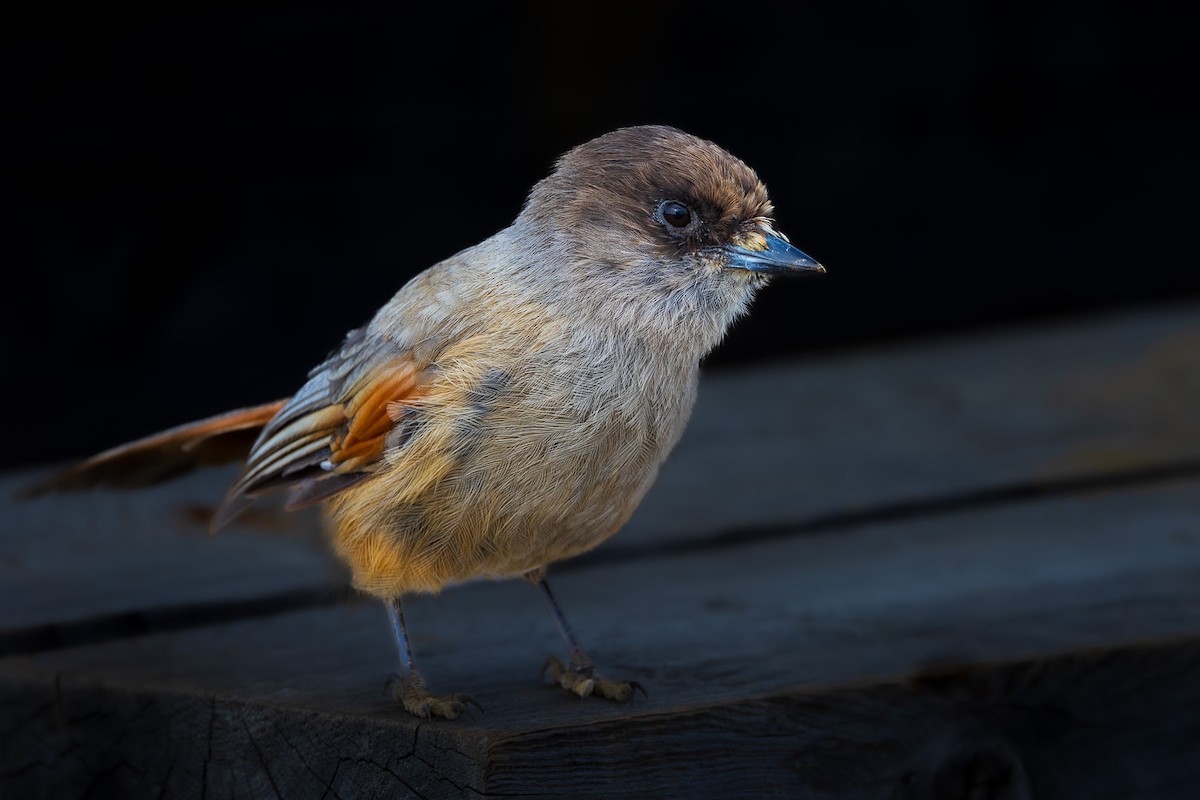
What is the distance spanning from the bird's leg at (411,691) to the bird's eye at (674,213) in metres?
0.88

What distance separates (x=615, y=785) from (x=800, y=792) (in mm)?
338

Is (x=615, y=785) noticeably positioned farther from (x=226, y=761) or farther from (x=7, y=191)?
(x=7, y=191)

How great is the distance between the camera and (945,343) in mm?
5332

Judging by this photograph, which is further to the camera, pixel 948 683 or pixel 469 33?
pixel 469 33

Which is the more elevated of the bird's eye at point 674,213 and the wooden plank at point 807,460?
the bird's eye at point 674,213

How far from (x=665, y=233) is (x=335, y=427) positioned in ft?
2.40

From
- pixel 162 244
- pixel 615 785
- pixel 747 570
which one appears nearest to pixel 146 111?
pixel 162 244

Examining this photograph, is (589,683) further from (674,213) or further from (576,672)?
(674,213)

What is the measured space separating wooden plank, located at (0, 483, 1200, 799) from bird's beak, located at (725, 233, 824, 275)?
74 cm

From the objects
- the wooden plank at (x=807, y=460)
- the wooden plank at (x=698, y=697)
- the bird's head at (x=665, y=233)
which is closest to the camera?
the wooden plank at (x=698, y=697)

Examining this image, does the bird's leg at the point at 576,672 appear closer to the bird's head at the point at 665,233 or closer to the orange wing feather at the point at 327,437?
the orange wing feather at the point at 327,437

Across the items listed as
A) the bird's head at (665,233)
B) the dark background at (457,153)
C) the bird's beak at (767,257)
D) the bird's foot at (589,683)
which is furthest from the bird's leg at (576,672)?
the dark background at (457,153)

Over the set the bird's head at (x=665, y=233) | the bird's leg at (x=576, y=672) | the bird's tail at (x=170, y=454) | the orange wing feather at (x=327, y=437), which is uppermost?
the bird's head at (x=665, y=233)

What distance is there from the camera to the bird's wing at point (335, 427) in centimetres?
283
